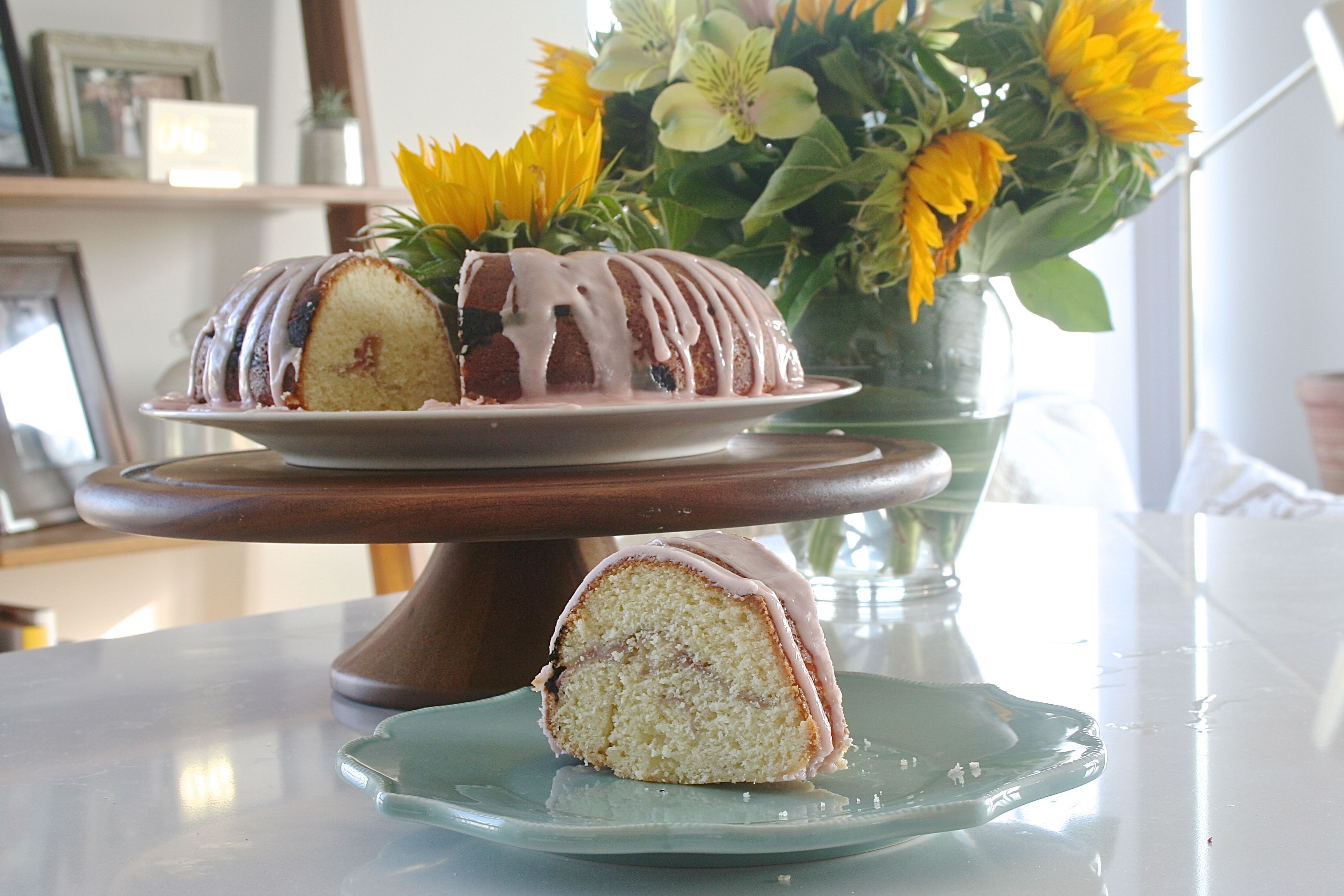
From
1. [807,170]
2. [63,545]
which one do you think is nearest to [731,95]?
[807,170]

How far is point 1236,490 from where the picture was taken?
2.33 m

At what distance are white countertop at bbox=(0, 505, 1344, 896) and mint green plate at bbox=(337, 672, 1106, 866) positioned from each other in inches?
1.0

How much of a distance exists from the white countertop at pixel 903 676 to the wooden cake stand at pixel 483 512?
0.21 ft

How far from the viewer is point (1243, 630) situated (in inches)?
36.1

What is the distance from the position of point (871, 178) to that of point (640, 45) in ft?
0.67

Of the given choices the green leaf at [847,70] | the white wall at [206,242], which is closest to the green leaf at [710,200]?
→ the green leaf at [847,70]

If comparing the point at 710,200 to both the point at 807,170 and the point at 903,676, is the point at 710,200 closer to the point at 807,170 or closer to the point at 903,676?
the point at 807,170

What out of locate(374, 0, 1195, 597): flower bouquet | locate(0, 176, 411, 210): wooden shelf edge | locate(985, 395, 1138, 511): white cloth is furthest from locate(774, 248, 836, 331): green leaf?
locate(985, 395, 1138, 511): white cloth

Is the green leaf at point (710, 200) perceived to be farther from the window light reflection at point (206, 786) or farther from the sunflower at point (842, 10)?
the window light reflection at point (206, 786)

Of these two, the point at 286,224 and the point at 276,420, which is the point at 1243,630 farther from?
the point at 286,224

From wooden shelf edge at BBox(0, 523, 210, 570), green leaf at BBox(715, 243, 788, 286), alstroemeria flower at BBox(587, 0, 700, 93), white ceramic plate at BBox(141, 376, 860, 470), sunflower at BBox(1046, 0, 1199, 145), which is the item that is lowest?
wooden shelf edge at BBox(0, 523, 210, 570)

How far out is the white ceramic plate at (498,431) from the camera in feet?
2.02

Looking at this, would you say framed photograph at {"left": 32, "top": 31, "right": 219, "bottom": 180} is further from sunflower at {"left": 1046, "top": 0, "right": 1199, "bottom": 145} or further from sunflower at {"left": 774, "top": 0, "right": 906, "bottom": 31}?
sunflower at {"left": 1046, "top": 0, "right": 1199, "bottom": 145}

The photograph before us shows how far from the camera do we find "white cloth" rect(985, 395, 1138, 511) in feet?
9.09
